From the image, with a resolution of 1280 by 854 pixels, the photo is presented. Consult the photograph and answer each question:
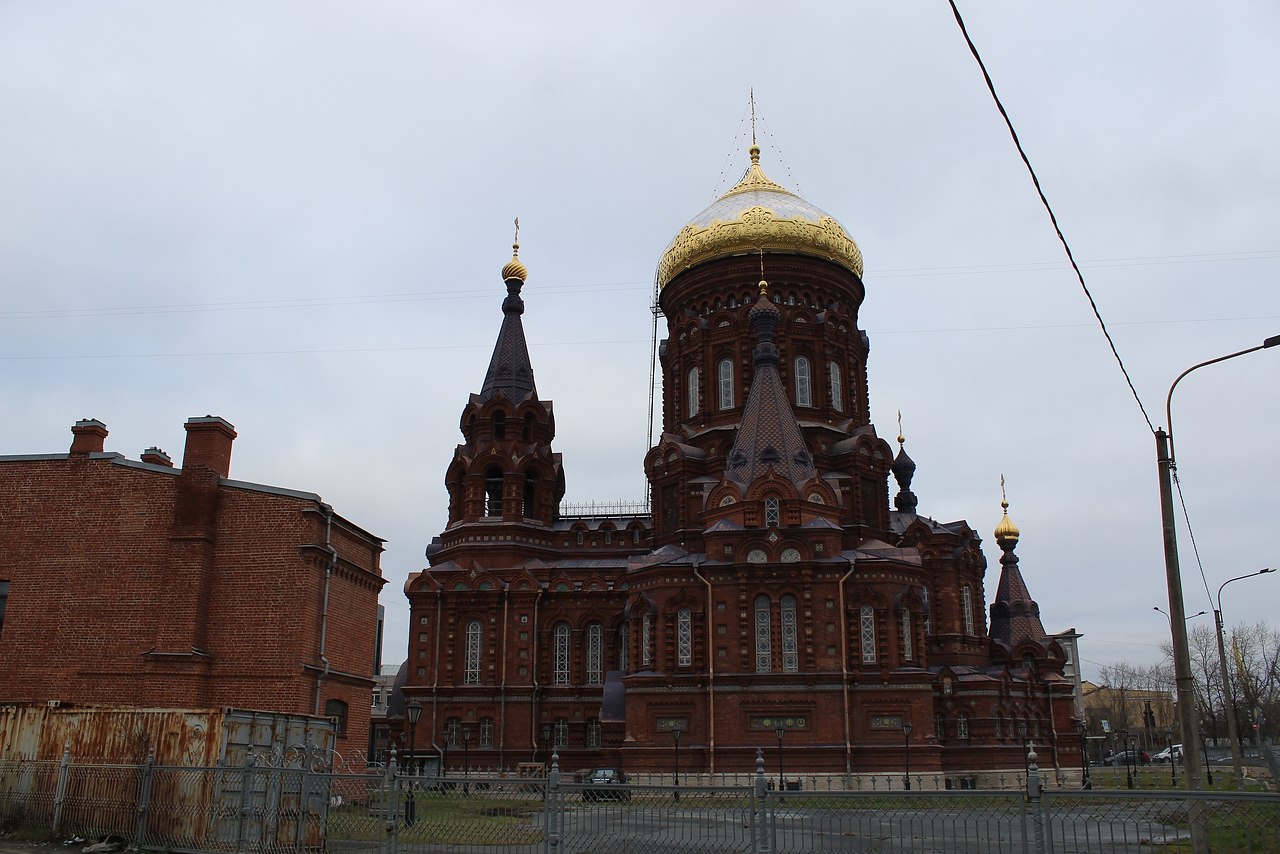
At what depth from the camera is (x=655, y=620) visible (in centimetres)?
3606

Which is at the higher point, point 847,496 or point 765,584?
point 847,496

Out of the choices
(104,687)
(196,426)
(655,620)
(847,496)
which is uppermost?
(847,496)

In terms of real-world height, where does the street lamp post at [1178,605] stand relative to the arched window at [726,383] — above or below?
below

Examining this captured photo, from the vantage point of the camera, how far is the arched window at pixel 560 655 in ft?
138

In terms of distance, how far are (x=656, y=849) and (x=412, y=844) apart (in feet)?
11.7

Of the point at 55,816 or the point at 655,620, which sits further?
the point at 655,620

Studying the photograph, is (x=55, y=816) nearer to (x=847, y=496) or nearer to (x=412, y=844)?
(x=412, y=844)

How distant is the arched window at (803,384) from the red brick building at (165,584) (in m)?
25.0

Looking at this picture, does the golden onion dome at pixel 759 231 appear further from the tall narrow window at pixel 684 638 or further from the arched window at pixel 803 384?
the tall narrow window at pixel 684 638

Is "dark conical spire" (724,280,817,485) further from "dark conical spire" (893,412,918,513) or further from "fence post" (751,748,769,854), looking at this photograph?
"fence post" (751,748,769,854)

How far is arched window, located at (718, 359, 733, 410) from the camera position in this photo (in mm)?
43969

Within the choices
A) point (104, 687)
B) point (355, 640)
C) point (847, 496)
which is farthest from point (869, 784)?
point (104, 687)

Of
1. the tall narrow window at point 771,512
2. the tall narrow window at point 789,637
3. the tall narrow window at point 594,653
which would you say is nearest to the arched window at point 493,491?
the tall narrow window at point 594,653

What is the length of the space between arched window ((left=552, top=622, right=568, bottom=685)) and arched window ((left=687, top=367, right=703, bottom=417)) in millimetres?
10467
